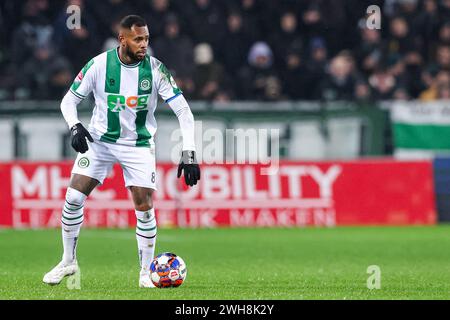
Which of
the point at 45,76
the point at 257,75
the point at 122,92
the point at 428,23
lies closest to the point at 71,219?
the point at 122,92

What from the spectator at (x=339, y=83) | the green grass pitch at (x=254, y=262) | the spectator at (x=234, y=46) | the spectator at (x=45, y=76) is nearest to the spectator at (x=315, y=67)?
the spectator at (x=339, y=83)

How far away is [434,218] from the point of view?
20594 mm

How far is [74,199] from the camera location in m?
10.7

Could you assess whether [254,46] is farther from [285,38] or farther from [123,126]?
[123,126]

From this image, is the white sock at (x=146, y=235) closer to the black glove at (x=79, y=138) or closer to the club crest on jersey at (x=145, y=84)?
the black glove at (x=79, y=138)

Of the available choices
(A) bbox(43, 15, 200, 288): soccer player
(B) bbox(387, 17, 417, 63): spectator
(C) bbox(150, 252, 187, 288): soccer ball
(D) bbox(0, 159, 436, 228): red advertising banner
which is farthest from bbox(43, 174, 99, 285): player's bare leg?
(B) bbox(387, 17, 417, 63): spectator

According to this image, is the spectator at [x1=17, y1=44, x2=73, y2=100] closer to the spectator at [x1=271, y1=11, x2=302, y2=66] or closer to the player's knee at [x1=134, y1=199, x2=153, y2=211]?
the spectator at [x1=271, y1=11, x2=302, y2=66]

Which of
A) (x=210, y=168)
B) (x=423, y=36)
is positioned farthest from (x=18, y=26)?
(x=423, y=36)

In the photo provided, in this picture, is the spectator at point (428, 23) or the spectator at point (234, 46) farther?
the spectator at point (428, 23)

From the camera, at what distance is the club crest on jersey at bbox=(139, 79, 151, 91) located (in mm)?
10602

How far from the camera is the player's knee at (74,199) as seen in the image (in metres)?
10.7

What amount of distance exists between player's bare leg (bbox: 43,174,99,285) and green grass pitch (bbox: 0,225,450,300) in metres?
0.15

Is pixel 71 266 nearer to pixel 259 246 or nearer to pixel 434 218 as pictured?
pixel 259 246

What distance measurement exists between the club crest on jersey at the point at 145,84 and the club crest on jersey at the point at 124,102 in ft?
0.22
